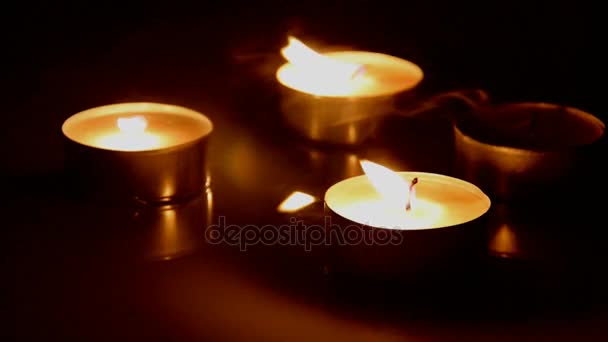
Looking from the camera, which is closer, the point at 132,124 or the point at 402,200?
the point at 402,200

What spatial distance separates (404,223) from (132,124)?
374 mm

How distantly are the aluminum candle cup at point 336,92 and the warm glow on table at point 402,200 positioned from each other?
20 cm

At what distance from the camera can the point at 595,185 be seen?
1032 millimetres

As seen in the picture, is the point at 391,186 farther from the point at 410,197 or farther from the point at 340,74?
the point at 340,74

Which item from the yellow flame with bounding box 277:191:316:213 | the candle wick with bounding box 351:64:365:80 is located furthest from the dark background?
the candle wick with bounding box 351:64:365:80

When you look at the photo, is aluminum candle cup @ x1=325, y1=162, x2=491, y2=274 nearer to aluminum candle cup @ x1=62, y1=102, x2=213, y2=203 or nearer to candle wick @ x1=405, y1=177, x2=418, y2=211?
candle wick @ x1=405, y1=177, x2=418, y2=211

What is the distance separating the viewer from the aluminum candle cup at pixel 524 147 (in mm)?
984

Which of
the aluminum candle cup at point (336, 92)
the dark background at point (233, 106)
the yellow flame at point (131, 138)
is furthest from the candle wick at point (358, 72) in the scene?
the yellow flame at point (131, 138)

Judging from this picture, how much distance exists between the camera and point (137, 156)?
98cm

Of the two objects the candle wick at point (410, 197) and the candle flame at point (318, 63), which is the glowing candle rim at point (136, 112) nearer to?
the candle flame at point (318, 63)

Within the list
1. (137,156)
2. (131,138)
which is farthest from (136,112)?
(137,156)

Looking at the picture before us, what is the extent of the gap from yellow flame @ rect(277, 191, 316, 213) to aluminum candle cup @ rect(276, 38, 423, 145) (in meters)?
0.12

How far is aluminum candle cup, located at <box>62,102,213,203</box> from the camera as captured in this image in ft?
3.22

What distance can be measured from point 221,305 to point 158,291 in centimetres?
7
